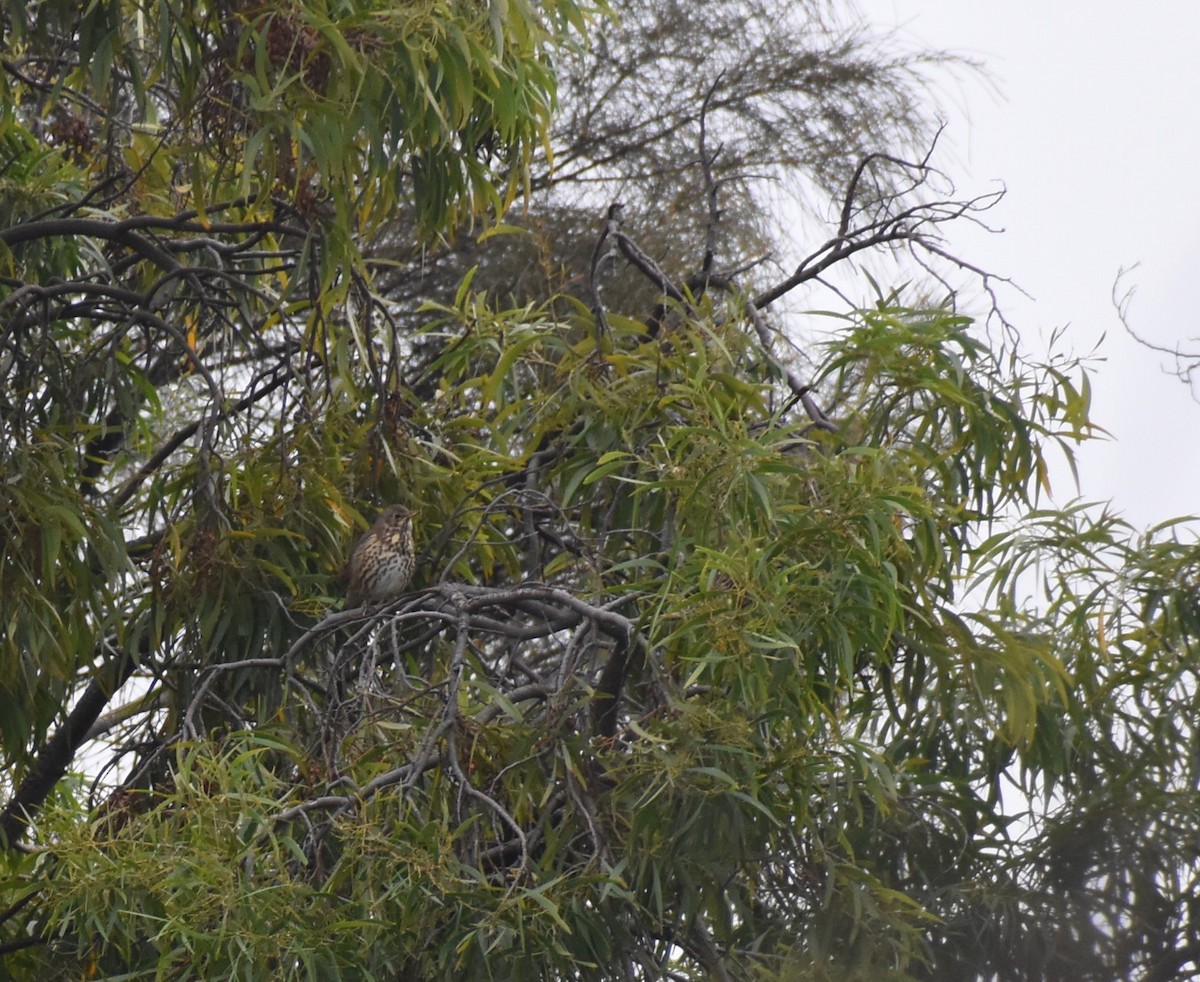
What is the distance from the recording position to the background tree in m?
2.20

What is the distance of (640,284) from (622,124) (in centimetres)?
63

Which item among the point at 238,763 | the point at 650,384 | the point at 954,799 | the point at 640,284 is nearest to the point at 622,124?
the point at 640,284

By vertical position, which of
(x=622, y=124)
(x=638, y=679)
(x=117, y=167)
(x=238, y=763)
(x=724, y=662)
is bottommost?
(x=238, y=763)

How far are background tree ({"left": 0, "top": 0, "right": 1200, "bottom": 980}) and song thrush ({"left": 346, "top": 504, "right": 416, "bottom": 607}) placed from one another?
63 millimetres

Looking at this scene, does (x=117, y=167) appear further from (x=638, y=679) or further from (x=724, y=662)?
(x=724, y=662)

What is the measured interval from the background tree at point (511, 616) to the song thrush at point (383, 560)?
0.21 ft

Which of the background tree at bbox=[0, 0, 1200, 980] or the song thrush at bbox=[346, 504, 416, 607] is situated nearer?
the background tree at bbox=[0, 0, 1200, 980]

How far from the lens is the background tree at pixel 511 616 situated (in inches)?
86.7

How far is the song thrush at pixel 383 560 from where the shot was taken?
323 cm

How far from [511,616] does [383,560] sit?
0.99ft

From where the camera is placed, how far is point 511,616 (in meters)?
3.11

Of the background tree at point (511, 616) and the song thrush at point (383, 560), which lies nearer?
the background tree at point (511, 616)

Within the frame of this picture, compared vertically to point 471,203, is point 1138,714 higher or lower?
lower

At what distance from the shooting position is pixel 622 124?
4801 mm
